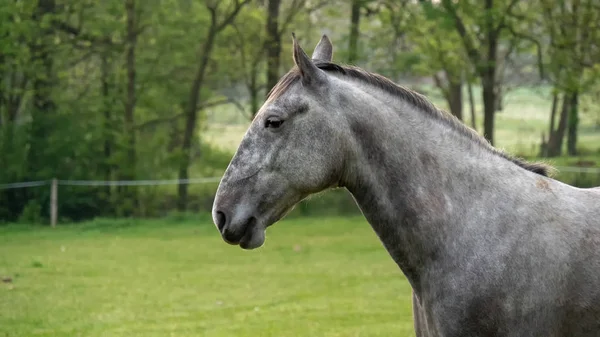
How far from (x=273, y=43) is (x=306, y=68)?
21889 millimetres

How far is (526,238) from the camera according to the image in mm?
3541

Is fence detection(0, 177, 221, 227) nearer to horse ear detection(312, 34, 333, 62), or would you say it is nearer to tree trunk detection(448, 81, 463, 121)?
tree trunk detection(448, 81, 463, 121)

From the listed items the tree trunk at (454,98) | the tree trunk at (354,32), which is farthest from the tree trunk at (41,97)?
the tree trunk at (454,98)

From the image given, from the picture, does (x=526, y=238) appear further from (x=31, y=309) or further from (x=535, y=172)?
(x=31, y=309)

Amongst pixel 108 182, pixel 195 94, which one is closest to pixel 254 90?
pixel 195 94

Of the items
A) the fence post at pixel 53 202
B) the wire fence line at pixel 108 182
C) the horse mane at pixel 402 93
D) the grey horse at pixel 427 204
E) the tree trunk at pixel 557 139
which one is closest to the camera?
the grey horse at pixel 427 204

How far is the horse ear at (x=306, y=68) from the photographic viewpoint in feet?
11.6

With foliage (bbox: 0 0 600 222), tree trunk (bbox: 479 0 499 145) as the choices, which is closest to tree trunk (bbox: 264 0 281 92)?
foliage (bbox: 0 0 600 222)

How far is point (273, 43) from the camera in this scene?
991 inches

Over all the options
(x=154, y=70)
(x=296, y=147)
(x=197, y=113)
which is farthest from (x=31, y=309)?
(x=197, y=113)

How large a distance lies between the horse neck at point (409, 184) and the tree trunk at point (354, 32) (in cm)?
2159

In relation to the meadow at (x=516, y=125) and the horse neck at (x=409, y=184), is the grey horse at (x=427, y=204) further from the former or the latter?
the meadow at (x=516, y=125)

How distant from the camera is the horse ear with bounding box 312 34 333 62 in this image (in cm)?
396

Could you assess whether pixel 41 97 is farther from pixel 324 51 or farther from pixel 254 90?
pixel 324 51
